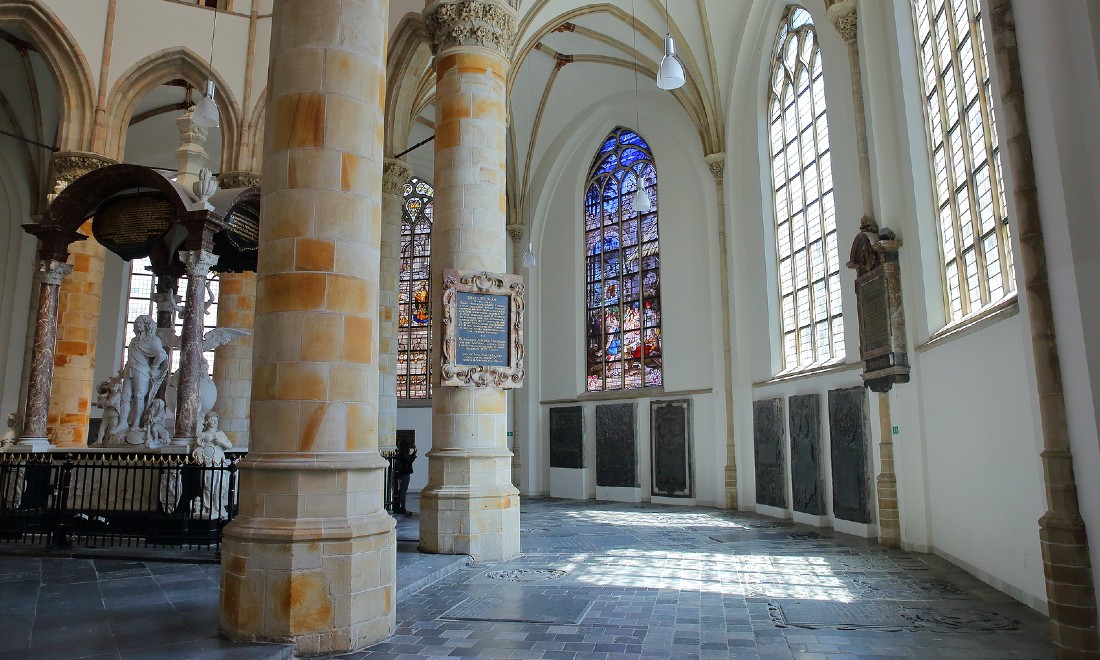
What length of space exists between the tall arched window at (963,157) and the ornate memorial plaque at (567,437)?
35.4 feet

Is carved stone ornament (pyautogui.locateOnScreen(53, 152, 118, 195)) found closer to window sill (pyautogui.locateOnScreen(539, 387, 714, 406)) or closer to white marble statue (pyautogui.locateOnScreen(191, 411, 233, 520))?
white marble statue (pyautogui.locateOnScreen(191, 411, 233, 520))

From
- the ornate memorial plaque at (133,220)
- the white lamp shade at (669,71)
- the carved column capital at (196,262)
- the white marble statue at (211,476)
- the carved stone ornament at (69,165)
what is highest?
the carved stone ornament at (69,165)

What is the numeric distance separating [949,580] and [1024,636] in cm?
216

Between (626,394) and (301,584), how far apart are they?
13638 millimetres

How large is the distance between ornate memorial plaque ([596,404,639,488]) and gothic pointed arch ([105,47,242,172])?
988 cm

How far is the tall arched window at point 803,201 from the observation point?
40.1 ft

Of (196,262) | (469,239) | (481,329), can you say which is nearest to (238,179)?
(196,262)

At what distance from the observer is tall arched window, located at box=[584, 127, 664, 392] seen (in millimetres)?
18016

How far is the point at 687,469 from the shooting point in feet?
53.2

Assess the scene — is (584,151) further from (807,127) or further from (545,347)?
(807,127)

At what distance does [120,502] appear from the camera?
29.8 ft

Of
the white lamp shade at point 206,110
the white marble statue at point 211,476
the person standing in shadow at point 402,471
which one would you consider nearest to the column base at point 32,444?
the white marble statue at point 211,476

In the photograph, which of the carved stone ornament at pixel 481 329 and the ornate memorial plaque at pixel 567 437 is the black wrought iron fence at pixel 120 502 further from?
the ornate memorial plaque at pixel 567 437

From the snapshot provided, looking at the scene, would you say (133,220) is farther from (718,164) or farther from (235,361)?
(718,164)
